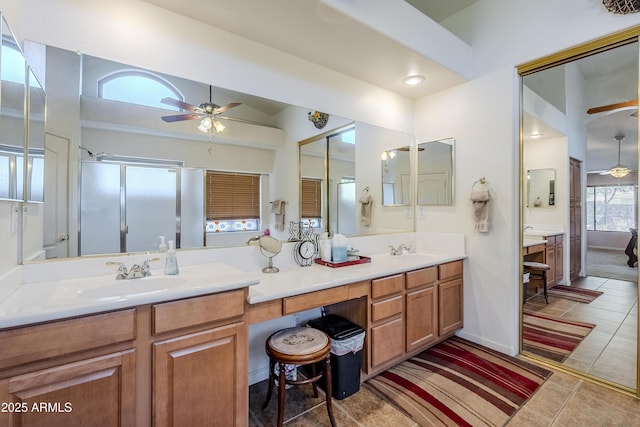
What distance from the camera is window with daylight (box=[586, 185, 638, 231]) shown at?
84.7 inches

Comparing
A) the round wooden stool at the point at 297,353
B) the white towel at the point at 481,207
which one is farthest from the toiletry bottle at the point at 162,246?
the white towel at the point at 481,207

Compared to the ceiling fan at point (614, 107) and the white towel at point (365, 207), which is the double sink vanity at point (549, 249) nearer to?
the ceiling fan at point (614, 107)

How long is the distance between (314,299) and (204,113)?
141 centimetres

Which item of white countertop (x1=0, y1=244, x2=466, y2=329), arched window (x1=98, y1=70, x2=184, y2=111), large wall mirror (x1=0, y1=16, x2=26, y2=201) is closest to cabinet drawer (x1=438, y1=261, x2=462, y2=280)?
white countertop (x1=0, y1=244, x2=466, y2=329)

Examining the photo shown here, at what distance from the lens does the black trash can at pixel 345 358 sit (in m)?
1.85

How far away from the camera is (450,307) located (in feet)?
8.66

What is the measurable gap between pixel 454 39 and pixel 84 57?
2.75 m

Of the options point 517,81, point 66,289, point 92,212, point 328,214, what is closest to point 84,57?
point 92,212

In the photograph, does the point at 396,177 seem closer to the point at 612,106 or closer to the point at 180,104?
the point at 612,106

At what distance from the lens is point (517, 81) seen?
97.8 inches

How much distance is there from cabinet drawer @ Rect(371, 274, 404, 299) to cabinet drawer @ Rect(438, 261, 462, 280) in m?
0.55

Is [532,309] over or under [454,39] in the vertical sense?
under

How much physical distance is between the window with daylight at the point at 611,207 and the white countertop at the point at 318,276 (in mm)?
1328

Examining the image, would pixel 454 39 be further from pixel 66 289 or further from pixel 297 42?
pixel 66 289
